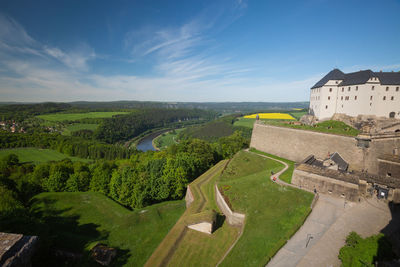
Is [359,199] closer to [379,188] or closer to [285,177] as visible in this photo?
[379,188]

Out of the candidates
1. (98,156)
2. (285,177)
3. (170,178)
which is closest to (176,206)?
(170,178)

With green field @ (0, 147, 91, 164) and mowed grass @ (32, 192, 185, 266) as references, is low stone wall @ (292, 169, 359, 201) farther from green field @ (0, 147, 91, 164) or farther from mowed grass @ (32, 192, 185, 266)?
green field @ (0, 147, 91, 164)

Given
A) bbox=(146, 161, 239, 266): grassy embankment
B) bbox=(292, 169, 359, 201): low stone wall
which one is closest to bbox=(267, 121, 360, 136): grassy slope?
bbox=(292, 169, 359, 201): low stone wall

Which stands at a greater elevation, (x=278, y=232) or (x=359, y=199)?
(x=359, y=199)

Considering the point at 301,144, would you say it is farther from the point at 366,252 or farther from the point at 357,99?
the point at 366,252

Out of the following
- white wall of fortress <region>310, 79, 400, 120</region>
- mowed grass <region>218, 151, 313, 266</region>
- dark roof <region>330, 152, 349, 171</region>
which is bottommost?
mowed grass <region>218, 151, 313, 266</region>

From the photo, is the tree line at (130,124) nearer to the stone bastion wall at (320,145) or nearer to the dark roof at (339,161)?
the stone bastion wall at (320,145)

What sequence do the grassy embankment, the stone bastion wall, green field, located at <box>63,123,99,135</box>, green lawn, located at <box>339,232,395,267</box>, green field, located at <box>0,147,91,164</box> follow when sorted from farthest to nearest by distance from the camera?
1. green field, located at <box>63,123,99,135</box>
2. green field, located at <box>0,147,91,164</box>
3. the stone bastion wall
4. the grassy embankment
5. green lawn, located at <box>339,232,395,267</box>

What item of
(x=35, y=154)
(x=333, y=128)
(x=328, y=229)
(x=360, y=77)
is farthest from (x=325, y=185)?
(x=35, y=154)
